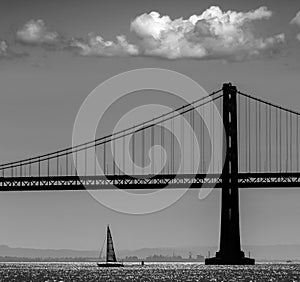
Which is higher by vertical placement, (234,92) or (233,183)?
(234,92)

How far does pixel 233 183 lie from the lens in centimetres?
11188

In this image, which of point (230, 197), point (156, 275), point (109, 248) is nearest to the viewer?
point (230, 197)

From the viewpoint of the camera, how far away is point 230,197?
366 feet

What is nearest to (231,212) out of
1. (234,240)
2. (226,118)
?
(234,240)

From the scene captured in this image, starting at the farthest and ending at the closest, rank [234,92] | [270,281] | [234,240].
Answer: [234,92], [234,240], [270,281]

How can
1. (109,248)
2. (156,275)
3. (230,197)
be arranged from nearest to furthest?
1. (230,197)
2. (156,275)
3. (109,248)

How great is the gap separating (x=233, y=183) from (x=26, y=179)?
882 inches

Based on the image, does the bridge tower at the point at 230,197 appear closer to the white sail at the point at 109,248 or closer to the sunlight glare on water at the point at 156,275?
the sunlight glare on water at the point at 156,275

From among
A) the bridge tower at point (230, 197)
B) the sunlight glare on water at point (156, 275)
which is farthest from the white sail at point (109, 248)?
the bridge tower at point (230, 197)

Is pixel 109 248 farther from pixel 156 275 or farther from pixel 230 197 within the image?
pixel 230 197

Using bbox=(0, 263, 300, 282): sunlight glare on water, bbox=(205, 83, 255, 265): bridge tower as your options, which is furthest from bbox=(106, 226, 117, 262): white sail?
bbox=(205, 83, 255, 265): bridge tower

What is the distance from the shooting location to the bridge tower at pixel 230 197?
109m

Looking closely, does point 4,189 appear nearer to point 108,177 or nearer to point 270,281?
point 108,177

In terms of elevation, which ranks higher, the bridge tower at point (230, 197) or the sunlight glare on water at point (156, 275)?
the bridge tower at point (230, 197)
